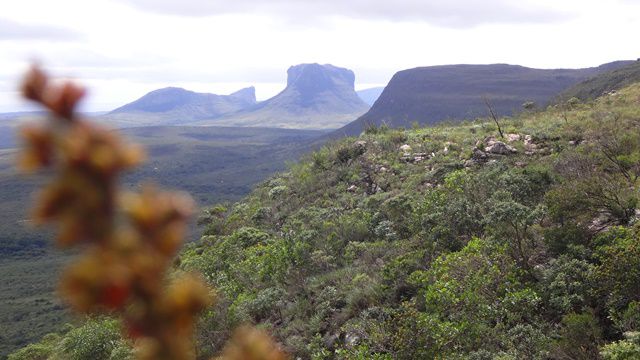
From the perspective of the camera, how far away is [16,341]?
51.4m

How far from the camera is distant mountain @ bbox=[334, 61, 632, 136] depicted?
143250 mm

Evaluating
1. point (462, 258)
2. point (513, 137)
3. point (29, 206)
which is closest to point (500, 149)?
point (513, 137)

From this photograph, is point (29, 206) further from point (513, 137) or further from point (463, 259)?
point (513, 137)

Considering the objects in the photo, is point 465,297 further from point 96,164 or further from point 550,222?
point 96,164

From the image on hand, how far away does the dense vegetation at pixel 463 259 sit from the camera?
9.63m

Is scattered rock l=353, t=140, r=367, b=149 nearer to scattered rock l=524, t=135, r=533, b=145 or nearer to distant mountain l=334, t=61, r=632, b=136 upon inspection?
scattered rock l=524, t=135, r=533, b=145

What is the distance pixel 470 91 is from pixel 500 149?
160153mm

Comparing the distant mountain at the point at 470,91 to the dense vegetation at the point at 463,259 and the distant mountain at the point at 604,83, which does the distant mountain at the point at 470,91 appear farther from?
the dense vegetation at the point at 463,259

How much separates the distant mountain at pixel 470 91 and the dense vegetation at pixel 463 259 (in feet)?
357

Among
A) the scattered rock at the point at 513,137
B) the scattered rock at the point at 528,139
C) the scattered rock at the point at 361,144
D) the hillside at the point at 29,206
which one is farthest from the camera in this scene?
the hillside at the point at 29,206

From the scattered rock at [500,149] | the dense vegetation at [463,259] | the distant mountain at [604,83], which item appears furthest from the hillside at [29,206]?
the distant mountain at [604,83]

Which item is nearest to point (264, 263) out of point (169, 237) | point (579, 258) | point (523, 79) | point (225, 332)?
point (225, 332)

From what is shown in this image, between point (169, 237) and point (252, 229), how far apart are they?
22.4 meters

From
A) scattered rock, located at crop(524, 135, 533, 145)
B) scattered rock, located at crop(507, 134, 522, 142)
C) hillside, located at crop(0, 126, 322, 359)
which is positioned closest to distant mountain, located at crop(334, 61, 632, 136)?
hillside, located at crop(0, 126, 322, 359)
